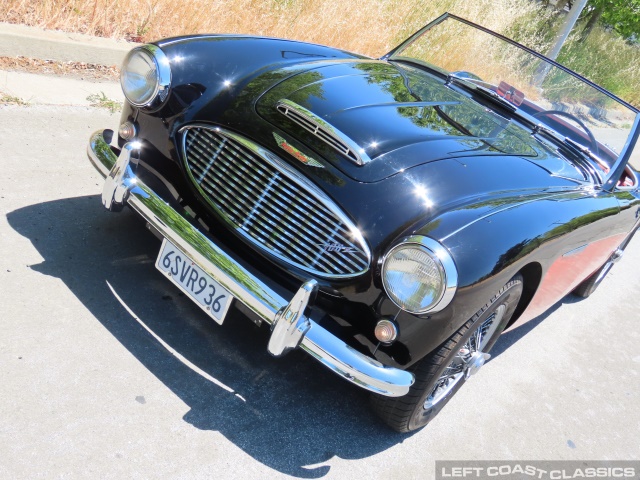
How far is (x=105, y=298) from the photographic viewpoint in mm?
3096

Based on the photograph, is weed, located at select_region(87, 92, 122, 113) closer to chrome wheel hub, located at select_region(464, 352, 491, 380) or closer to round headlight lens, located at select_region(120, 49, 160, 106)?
round headlight lens, located at select_region(120, 49, 160, 106)

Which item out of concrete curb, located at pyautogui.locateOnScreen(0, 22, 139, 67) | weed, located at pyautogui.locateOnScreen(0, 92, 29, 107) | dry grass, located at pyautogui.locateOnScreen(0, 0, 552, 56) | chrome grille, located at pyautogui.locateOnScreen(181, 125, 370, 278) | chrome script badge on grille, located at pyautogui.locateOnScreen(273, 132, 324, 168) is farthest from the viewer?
dry grass, located at pyautogui.locateOnScreen(0, 0, 552, 56)

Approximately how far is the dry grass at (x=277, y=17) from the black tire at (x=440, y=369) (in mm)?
4424

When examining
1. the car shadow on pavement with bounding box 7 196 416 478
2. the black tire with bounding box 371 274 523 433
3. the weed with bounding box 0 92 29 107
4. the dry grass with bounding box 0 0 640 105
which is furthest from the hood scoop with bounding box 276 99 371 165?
the dry grass with bounding box 0 0 640 105

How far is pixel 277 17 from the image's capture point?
7.40 meters

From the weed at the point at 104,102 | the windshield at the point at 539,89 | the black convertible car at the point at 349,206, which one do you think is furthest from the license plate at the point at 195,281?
the weed at the point at 104,102

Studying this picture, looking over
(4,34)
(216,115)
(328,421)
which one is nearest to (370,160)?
(216,115)

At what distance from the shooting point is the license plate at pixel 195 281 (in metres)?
2.71

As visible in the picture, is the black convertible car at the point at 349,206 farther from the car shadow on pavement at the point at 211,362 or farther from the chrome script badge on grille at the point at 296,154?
the car shadow on pavement at the point at 211,362

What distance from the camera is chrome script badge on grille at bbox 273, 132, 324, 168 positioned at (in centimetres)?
275

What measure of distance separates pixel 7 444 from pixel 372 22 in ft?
23.8

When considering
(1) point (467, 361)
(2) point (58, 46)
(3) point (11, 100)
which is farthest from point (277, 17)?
(1) point (467, 361)

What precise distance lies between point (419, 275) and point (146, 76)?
1.61 meters

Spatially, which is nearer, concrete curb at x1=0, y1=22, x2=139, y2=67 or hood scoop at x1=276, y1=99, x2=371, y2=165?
hood scoop at x1=276, y1=99, x2=371, y2=165
